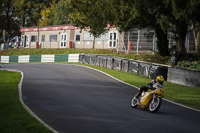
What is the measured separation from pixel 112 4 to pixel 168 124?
19.8 metres

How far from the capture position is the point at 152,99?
45.2 ft

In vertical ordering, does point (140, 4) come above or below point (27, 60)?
above

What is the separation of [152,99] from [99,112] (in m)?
2.16

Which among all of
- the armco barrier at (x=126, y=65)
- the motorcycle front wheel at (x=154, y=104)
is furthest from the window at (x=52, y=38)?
the motorcycle front wheel at (x=154, y=104)

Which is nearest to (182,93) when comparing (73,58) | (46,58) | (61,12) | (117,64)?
(117,64)

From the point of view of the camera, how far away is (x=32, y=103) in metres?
14.5

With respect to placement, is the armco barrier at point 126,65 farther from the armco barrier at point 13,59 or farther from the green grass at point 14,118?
the armco barrier at point 13,59

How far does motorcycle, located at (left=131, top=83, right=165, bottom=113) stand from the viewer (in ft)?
43.7

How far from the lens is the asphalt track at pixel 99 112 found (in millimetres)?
10531

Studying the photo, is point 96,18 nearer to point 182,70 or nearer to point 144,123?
point 182,70

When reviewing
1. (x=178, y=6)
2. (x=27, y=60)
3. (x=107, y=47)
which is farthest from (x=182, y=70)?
(x=27, y=60)

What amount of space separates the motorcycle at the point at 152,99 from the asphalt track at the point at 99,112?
0.24m

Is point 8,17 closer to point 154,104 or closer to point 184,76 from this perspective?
point 184,76

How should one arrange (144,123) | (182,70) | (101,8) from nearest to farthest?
(144,123) → (182,70) → (101,8)
